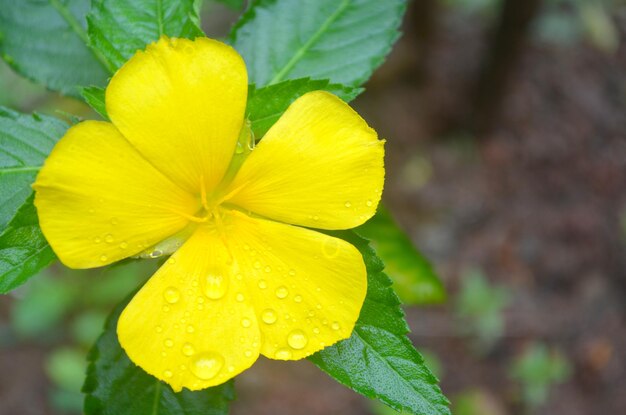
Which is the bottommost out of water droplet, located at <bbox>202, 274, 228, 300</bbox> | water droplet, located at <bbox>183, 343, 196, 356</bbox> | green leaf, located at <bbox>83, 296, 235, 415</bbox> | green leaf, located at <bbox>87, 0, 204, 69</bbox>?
green leaf, located at <bbox>83, 296, 235, 415</bbox>

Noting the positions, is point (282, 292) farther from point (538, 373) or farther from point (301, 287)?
point (538, 373)

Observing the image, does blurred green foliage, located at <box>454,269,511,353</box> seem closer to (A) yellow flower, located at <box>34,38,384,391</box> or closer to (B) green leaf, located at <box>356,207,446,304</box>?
(B) green leaf, located at <box>356,207,446,304</box>

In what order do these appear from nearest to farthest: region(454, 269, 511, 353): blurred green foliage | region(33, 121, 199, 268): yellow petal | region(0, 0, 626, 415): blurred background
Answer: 1. region(33, 121, 199, 268): yellow petal
2. region(0, 0, 626, 415): blurred background
3. region(454, 269, 511, 353): blurred green foliage

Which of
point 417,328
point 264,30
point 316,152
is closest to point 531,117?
point 417,328

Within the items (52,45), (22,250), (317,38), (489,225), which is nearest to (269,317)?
(22,250)

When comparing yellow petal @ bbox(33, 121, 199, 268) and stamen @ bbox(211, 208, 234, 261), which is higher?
yellow petal @ bbox(33, 121, 199, 268)

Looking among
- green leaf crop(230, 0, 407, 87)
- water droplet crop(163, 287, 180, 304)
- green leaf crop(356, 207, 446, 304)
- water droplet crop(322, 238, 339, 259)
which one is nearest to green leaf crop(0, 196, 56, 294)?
water droplet crop(163, 287, 180, 304)
